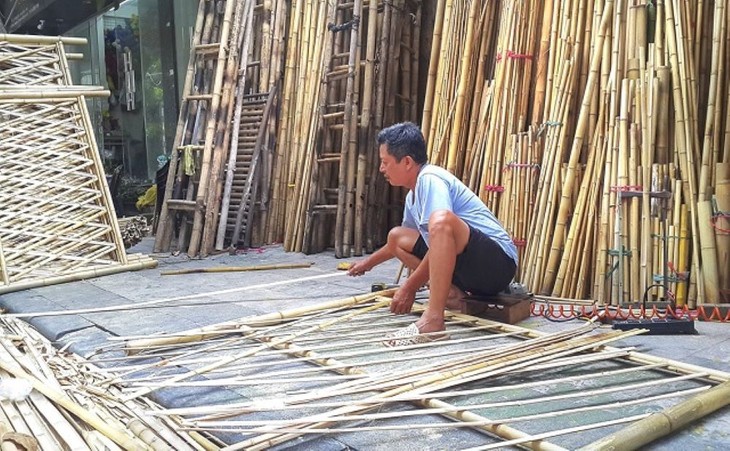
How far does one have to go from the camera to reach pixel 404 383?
1917 mm

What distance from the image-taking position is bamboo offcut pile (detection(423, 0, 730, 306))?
311 cm

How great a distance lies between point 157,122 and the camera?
33.4 feet

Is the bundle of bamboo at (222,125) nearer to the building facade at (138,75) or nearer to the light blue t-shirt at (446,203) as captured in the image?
the light blue t-shirt at (446,203)

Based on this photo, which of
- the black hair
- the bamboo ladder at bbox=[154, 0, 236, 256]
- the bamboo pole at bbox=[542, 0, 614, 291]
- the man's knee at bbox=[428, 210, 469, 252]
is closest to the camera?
the man's knee at bbox=[428, 210, 469, 252]

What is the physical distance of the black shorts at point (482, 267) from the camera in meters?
2.74

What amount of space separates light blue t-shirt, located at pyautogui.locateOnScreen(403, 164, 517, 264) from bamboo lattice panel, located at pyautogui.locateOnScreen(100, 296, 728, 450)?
440mm

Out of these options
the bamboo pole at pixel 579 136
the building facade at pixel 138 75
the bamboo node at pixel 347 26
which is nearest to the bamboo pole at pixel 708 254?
the bamboo pole at pixel 579 136

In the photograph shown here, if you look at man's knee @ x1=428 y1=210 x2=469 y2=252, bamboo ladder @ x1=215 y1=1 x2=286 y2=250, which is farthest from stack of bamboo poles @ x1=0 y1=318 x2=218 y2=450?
bamboo ladder @ x1=215 y1=1 x2=286 y2=250

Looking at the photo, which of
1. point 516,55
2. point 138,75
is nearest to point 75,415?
point 516,55

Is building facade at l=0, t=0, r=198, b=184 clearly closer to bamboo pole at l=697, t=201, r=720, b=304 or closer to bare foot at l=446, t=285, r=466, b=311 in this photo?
bare foot at l=446, t=285, r=466, b=311

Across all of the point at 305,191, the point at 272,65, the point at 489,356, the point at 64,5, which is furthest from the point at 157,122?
Answer: the point at 489,356

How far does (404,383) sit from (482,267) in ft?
3.29

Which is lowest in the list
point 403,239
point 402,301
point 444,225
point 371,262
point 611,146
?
point 402,301

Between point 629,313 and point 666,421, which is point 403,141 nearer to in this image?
point 629,313
